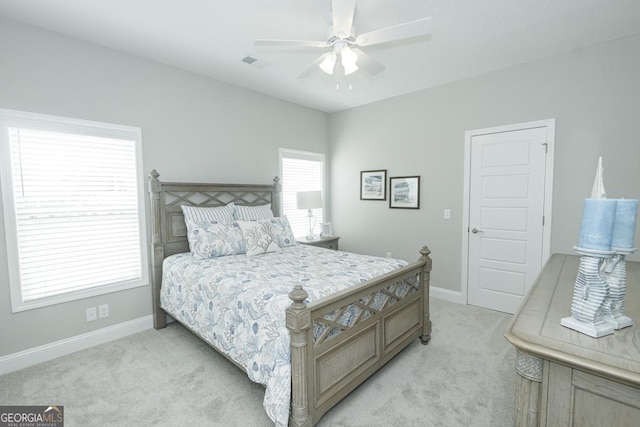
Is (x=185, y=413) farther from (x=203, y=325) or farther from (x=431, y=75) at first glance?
(x=431, y=75)

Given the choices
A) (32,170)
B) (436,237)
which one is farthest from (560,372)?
(32,170)

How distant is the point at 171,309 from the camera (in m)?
3.01

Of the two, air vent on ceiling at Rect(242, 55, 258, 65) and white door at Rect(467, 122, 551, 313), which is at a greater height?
air vent on ceiling at Rect(242, 55, 258, 65)

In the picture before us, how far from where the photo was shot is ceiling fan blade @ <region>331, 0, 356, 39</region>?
1.85 m

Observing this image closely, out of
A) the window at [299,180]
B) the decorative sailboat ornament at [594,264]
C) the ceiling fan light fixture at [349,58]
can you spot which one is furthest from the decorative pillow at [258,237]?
the decorative sailboat ornament at [594,264]

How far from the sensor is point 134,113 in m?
3.10

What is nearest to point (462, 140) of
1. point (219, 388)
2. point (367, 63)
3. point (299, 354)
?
point (367, 63)

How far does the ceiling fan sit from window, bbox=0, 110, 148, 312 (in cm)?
193

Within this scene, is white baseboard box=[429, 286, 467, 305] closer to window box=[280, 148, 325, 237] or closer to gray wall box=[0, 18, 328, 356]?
window box=[280, 148, 325, 237]

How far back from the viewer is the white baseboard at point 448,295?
3.96 metres

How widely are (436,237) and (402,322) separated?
188cm

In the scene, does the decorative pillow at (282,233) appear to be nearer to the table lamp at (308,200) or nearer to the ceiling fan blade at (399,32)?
the table lamp at (308,200)

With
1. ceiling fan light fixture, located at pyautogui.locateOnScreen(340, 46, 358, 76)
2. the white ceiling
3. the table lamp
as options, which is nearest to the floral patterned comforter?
the table lamp

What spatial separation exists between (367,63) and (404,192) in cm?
229
